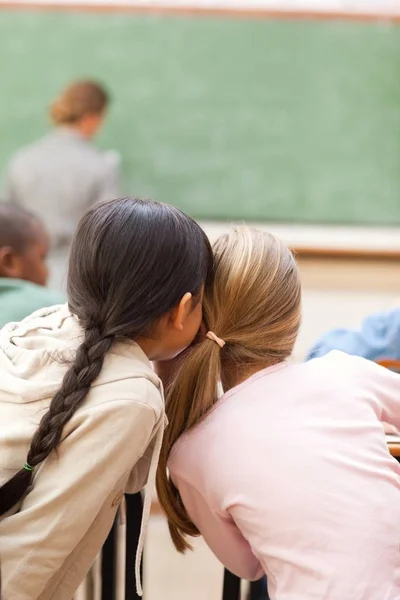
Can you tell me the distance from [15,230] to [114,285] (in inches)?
36.9

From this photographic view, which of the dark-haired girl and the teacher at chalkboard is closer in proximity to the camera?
the dark-haired girl

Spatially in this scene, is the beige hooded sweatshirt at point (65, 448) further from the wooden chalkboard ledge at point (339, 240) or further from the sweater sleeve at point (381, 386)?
the wooden chalkboard ledge at point (339, 240)

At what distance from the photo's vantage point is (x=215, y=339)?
1249mm

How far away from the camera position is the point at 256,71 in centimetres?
342

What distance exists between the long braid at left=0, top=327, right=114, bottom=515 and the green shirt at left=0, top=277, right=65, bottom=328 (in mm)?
584

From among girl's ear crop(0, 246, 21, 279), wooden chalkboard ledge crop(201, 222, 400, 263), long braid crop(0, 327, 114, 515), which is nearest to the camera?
long braid crop(0, 327, 114, 515)

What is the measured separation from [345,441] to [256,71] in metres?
2.52

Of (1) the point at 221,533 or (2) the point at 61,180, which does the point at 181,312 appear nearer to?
(1) the point at 221,533

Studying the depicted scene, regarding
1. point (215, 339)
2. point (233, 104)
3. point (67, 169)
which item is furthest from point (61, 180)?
point (215, 339)

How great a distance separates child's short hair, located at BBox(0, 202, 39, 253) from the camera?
6.48 feet

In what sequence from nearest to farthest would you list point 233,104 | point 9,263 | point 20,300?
point 20,300
point 9,263
point 233,104

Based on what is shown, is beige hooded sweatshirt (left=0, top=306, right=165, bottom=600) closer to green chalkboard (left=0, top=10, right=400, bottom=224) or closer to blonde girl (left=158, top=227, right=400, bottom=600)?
blonde girl (left=158, top=227, right=400, bottom=600)

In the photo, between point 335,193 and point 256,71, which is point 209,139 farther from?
point 335,193

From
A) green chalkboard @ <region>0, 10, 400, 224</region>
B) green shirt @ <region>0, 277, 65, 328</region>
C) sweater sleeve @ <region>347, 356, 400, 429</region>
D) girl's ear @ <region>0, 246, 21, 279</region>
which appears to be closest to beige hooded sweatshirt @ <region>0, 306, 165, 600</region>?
sweater sleeve @ <region>347, 356, 400, 429</region>
